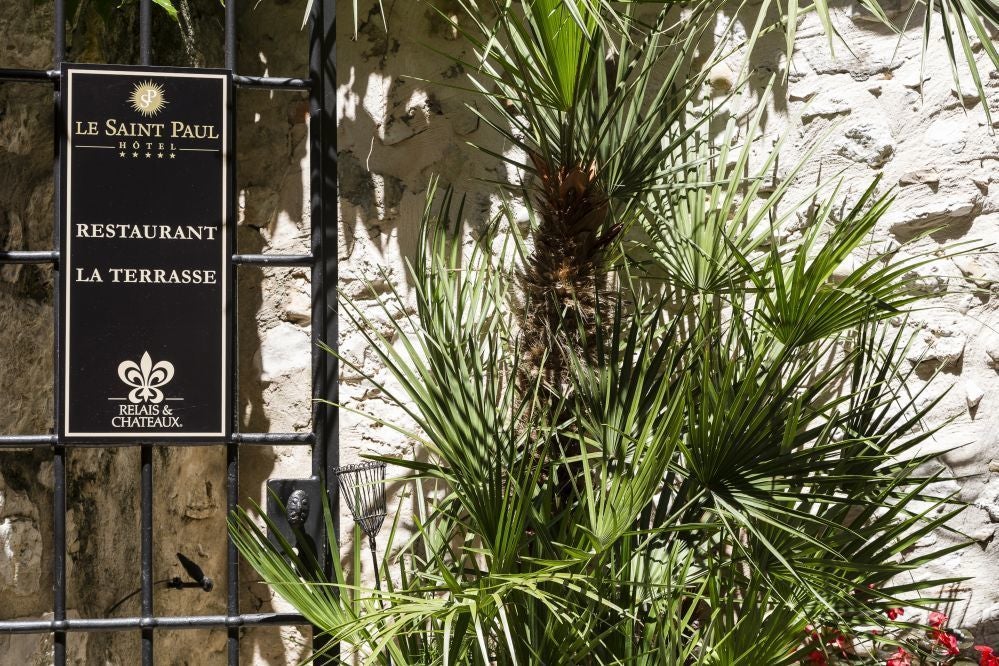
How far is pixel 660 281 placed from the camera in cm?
214

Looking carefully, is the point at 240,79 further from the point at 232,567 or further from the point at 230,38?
the point at 232,567

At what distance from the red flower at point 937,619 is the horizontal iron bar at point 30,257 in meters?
1.98

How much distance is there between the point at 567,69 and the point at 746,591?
1100 mm

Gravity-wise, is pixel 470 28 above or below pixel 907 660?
above

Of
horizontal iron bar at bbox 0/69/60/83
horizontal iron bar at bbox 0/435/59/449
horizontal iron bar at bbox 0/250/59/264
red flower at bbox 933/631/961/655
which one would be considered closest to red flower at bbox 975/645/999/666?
red flower at bbox 933/631/961/655

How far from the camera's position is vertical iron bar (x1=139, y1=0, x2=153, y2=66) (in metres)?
1.91

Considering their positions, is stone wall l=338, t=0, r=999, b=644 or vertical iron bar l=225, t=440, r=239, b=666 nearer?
vertical iron bar l=225, t=440, r=239, b=666

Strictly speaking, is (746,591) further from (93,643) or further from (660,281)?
(93,643)

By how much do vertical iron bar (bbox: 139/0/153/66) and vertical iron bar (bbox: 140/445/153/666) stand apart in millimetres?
797

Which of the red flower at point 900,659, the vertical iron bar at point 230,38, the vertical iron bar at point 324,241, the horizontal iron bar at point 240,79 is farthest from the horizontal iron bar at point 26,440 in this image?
the red flower at point 900,659

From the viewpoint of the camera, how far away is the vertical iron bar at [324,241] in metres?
2.00

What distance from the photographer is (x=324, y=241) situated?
1997mm

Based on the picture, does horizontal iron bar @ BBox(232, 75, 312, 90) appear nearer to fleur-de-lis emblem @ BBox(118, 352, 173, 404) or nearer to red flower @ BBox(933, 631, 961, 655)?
fleur-de-lis emblem @ BBox(118, 352, 173, 404)

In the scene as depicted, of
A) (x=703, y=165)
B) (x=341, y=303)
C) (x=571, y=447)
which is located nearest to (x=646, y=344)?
(x=571, y=447)
